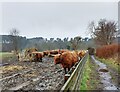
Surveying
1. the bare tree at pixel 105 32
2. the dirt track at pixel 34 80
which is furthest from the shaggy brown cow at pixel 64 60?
the bare tree at pixel 105 32

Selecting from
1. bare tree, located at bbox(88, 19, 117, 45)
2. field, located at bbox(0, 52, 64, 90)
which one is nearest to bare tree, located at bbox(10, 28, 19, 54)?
bare tree, located at bbox(88, 19, 117, 45)

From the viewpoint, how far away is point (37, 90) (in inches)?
516

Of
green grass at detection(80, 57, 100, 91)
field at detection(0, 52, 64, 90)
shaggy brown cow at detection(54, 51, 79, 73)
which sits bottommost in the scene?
field at detection(0, 52, 64, 90)

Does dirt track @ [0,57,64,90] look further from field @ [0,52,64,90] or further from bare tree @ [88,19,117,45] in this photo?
bare tree @ [88,19,117,45]

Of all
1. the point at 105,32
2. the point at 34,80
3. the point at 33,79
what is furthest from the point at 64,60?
the point at 105,32

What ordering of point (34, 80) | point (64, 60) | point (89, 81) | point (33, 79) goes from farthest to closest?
point (33, 79), point (34, 80), point (64, 60), point (89, 81)

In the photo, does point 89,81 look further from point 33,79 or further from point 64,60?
point 33,79

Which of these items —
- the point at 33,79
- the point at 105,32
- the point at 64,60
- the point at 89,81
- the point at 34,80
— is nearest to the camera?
the point at 89,81

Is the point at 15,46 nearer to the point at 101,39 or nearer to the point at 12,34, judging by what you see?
the point at 12,34

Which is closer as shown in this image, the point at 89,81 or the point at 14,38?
the point at 89,81

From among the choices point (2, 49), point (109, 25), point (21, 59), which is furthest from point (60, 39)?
point (21, 59)

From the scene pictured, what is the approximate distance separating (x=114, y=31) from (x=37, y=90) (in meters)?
59.4

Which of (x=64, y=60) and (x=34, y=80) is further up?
(x=64, y=60)

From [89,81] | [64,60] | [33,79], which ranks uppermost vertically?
[64,60]
